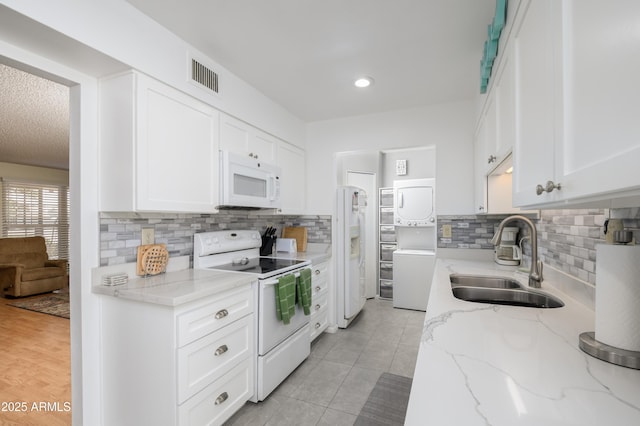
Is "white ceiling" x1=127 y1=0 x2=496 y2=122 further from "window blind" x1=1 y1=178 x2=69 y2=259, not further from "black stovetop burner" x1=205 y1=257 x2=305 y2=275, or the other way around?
"window blind" x1=1 y1=178 x2=69 y2=259

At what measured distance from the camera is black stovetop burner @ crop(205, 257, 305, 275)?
2.19 meters

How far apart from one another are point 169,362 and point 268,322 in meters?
0.73

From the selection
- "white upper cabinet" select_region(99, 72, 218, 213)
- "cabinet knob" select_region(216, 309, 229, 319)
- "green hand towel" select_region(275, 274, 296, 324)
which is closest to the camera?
"white upper cabinet" select_region(99, 72, 218, 213)

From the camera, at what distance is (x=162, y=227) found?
2035mm

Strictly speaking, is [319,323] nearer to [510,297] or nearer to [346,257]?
[346,257]

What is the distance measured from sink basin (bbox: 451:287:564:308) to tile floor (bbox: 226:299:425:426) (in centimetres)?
102

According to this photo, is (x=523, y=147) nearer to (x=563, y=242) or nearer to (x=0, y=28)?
(x=563, y=242)

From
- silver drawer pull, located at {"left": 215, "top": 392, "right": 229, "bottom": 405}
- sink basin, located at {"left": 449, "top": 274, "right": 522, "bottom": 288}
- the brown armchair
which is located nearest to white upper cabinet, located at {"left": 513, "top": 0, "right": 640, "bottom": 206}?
sink basin, located at {"left": 449, "top": 274, "right": 522, "bottom": 288}

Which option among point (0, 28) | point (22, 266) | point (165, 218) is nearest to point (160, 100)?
point (0, 28)

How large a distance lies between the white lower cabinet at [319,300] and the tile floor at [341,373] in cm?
15

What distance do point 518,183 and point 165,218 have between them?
2.05 m

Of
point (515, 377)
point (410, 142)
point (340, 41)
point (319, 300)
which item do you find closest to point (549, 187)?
point (515, 377)

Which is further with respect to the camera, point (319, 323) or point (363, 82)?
point (319, 323)

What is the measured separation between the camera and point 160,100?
1.71 m
